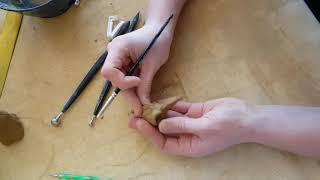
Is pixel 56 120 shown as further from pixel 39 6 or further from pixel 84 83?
pixel 39 6

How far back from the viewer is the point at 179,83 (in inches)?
28.2

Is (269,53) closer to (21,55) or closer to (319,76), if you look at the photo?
A: (319,76)

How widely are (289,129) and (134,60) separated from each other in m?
0.27

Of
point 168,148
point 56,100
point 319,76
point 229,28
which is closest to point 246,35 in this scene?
point 229,28

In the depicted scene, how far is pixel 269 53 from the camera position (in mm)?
714

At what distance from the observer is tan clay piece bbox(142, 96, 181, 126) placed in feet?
2.08

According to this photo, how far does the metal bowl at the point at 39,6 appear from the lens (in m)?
0.73

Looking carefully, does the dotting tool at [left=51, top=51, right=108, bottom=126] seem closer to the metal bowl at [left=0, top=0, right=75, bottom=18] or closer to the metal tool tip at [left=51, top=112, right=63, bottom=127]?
the metal tool tip at [left=51, top=112, right=63, bottom=127]

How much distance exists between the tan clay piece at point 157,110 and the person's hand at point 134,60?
0.05 ft

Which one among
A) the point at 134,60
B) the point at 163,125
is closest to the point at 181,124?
the point at 163,125

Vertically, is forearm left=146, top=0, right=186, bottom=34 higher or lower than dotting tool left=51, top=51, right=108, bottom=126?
higher

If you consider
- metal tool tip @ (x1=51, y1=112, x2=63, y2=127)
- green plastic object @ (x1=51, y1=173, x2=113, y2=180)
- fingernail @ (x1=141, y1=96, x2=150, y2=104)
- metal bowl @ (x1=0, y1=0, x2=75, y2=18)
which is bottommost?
green plastic object @ (x1=51, y1=173, x2=113, y2=180)

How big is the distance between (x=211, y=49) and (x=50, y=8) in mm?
307

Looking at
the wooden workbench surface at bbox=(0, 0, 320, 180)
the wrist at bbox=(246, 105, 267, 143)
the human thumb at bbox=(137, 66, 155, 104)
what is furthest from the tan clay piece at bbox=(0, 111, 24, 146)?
the wrist at bbox=(246, 105, 267, 143)
